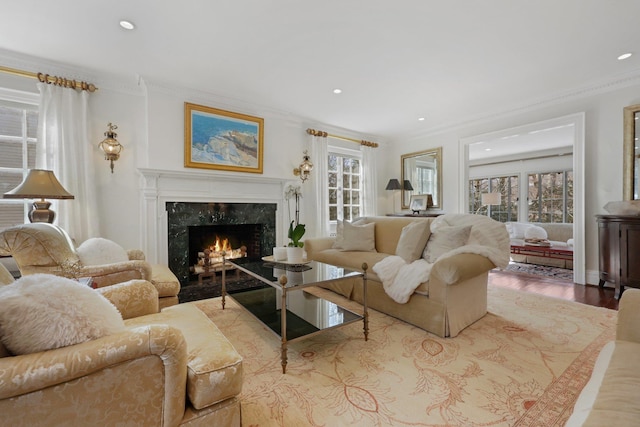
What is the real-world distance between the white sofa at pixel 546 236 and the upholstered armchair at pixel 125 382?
5560 mm

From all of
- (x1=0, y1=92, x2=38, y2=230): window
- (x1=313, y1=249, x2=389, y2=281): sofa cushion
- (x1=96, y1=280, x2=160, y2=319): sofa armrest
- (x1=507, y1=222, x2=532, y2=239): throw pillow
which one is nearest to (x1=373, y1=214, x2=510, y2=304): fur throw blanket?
(x1=313, y1=249, x2=389, y2=281): sofa cushion

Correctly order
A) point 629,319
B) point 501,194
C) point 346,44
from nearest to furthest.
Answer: point 629,319, point 346,44, point 501,194

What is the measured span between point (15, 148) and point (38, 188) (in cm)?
102

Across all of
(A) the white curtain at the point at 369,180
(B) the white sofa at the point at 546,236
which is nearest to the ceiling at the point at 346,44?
(A) the white curtain at the point at 369,180

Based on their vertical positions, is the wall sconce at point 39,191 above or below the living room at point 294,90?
below

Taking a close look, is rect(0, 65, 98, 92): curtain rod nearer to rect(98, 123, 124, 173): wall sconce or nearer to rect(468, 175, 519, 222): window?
rect(98, 123, 124, 173): wall sconce

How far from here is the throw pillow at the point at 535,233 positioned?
555cm

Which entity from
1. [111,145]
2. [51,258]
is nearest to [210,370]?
[51,258]

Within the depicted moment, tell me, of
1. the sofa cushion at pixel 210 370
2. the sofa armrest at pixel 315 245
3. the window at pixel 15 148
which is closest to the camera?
the sofa cushion at pixel 210 370

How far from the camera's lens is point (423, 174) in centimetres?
549

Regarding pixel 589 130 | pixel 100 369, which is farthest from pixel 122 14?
pixel 589 130

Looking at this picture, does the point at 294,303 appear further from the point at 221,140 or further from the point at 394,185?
the point at 394,185

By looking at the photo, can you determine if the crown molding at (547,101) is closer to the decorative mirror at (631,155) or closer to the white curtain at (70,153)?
the decorative mirror at (631,155)

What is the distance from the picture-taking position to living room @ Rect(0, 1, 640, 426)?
2.34 metres
